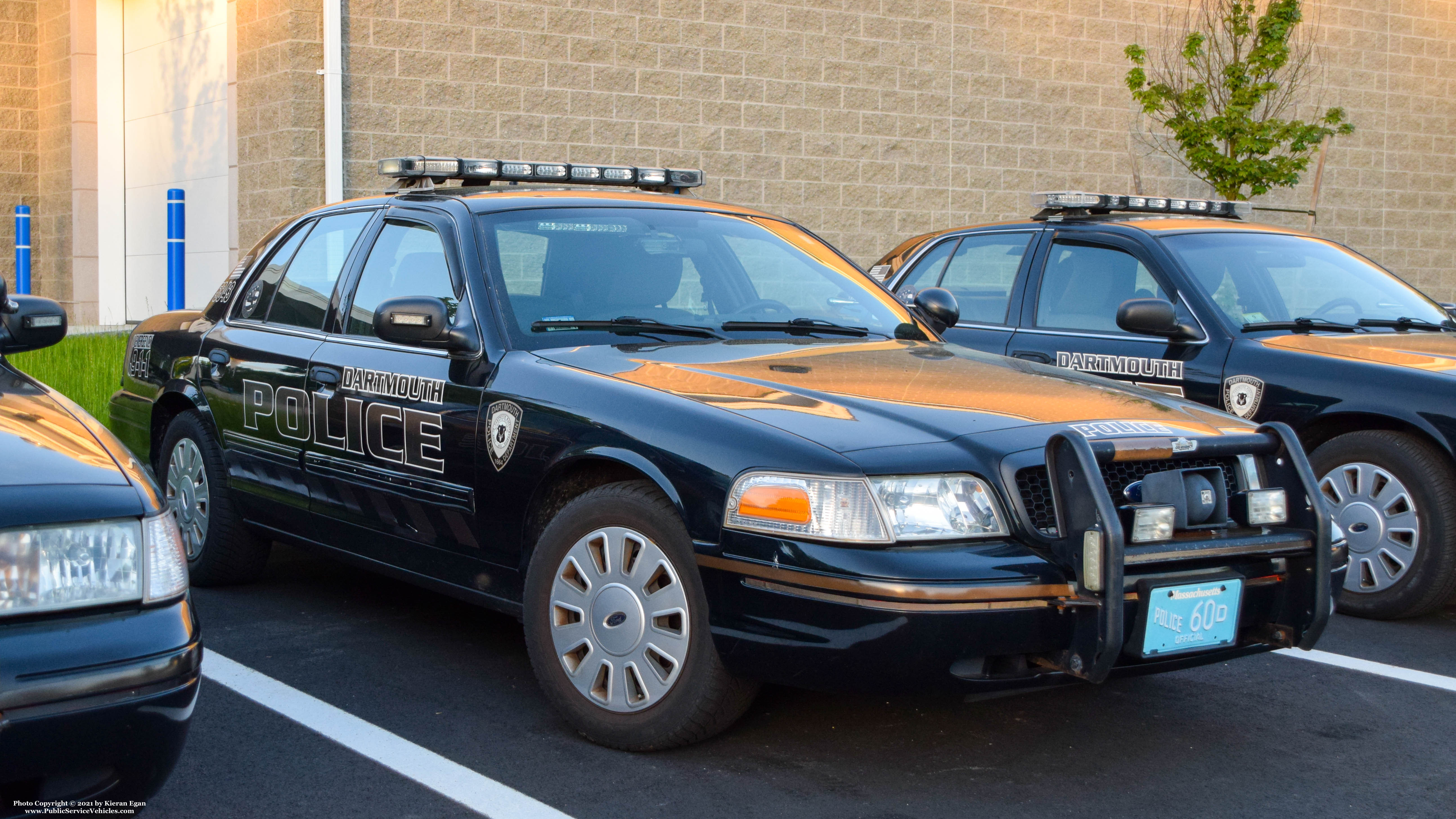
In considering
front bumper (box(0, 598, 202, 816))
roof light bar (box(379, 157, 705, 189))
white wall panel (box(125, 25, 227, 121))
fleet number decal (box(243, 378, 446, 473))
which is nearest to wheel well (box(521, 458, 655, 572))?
fleet number decal (box(243, 378, 446, 473))

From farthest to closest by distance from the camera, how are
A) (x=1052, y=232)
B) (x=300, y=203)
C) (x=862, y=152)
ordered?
(x=862, y=152) < (x=300, y=203) < (x=1052, y=232)

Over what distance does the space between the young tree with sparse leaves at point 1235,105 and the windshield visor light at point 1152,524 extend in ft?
33.2

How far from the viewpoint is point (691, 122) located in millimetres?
12961

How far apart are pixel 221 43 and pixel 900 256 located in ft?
24.6

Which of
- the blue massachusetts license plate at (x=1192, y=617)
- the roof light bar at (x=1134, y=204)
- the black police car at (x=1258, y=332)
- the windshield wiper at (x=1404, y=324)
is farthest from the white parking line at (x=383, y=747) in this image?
the windshield wiper at (x=1404, y=324)

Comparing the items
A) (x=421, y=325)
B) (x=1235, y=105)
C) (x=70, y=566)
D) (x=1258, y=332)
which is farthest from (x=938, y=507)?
(x=1235, y=105)

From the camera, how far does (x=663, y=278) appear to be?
4707 mm

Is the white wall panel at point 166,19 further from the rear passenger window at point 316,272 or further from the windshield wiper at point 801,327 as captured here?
the windshield wiper at point 801,327

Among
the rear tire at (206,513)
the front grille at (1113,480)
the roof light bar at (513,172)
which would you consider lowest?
the rear tire at (206,513)

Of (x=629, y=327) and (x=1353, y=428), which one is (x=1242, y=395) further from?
(x=629, y=327)

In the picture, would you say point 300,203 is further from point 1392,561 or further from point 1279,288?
point 1392,561

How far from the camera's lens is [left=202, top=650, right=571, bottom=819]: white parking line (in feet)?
11.1

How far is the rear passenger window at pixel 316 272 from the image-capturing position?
17.1 feet

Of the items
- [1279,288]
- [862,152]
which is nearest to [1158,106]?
[862,152]
